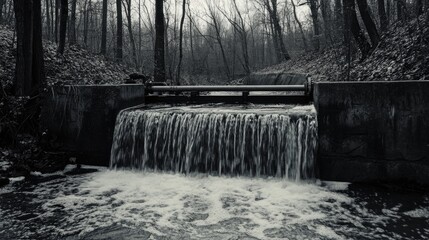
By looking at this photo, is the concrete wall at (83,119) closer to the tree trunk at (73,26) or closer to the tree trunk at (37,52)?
the tree trunk at (37,52)

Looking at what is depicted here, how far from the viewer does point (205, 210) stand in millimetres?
5219

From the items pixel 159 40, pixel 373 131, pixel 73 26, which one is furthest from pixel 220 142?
pixel 73 26

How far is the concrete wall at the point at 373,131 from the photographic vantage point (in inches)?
234

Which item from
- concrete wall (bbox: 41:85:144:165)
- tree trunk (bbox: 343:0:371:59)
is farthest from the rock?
tree trunk (bbox: 343:0:371:59)

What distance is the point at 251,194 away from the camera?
5891 mm

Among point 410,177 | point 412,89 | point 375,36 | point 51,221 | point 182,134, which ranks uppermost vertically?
point 375,36

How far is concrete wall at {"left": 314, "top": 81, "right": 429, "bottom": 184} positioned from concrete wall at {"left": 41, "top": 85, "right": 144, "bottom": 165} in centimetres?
454

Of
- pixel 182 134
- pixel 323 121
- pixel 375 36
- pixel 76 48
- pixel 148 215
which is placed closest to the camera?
pixel 148 215

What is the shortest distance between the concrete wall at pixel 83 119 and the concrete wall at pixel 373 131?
4539 mm

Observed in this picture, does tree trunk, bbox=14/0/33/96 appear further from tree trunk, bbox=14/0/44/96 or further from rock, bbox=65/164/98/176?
rock, bbox=65/164/98/176

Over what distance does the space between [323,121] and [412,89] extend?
152 centimetres

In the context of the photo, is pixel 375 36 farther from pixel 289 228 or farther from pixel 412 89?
pixel 289 228

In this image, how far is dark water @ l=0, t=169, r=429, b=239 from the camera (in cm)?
448

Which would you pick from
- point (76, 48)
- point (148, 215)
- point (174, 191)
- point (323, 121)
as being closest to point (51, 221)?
point (148, 215)
